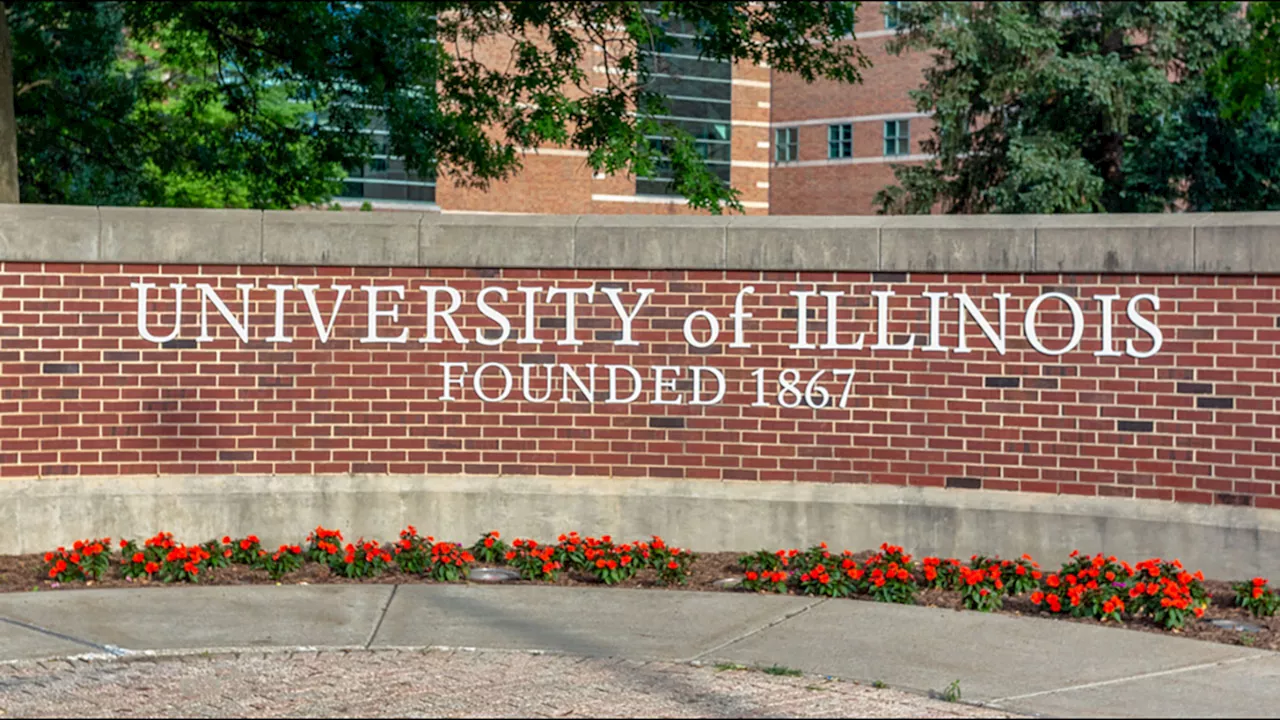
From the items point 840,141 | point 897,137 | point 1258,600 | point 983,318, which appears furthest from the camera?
point 840,141

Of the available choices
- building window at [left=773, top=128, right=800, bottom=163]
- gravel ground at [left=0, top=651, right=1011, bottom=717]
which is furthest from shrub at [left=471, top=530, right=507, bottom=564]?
building window at [left=773, top=128, right=800, bottom=163]

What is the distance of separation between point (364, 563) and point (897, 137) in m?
44.8

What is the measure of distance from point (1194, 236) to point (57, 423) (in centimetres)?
660

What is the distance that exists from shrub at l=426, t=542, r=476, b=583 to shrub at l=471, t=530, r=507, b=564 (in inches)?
10.7

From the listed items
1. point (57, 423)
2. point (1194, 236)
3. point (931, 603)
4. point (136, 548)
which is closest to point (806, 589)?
point (931, 603)

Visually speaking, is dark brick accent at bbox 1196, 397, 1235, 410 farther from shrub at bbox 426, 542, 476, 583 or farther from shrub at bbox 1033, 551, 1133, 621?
shrub at bbox 426, 542, 476, 583

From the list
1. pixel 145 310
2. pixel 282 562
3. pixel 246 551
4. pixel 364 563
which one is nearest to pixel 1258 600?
pixel 364 563

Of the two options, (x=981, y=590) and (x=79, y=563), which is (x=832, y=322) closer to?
(x=981, y=590)

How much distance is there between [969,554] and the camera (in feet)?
29.0

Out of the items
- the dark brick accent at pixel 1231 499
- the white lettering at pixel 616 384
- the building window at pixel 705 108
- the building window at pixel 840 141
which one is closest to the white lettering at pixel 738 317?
the white lettering at pixel 616 384

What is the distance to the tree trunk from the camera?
35.7 ft

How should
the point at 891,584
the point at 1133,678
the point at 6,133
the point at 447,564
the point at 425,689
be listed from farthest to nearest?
the point at 6,133
the point at 447,564
the point at 891,584
the point at 1133,678
the point at 425,689

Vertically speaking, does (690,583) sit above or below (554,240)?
below

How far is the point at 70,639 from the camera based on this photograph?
7.04 meters
